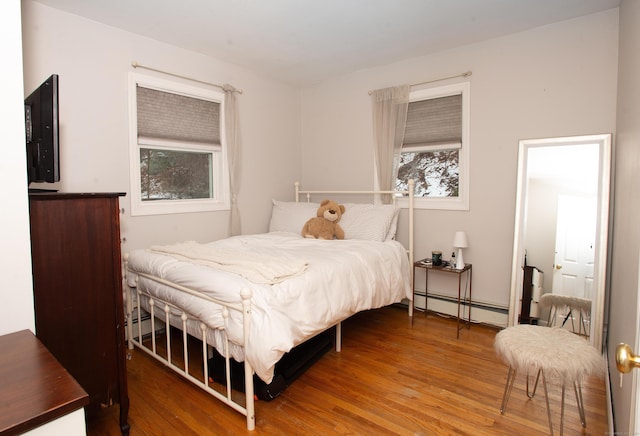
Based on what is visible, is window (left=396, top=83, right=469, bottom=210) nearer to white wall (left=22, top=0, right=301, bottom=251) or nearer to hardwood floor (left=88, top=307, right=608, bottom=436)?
hardwood floor (left=88, top=307, right=608, bottom=436)

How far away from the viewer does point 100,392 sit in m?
1.67

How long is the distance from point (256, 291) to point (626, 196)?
6.24 ft

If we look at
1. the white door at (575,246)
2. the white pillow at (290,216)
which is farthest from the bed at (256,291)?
the white door at (575,246)

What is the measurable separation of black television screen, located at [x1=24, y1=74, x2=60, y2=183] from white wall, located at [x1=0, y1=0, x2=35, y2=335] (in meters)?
0.25

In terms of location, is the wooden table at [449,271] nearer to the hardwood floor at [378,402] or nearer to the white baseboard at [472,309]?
the white baseboard at [472,309]

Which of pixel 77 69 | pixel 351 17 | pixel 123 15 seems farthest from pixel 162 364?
pixel 351 17

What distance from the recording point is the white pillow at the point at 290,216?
3.49m

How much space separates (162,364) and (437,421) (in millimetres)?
1798

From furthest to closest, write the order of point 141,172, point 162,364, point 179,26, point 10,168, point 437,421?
point 141,172 < point 179,26 < point 162,364 < point 437,421 < point 10,168

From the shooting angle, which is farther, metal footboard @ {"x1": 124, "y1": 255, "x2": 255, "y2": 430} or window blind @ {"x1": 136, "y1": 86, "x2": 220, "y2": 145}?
window blind @ {"x1": 136, "y1": 86, "x2": 220, "y2": 145}

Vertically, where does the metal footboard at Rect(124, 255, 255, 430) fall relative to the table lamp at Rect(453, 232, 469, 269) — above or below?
below

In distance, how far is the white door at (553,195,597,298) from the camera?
8.09ft

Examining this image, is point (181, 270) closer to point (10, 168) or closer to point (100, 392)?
point (100, 392)

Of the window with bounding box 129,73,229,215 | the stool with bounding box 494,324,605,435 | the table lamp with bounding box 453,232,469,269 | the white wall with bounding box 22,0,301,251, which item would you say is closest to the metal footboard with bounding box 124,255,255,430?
the white wall with bounding box 22,0,301,251
